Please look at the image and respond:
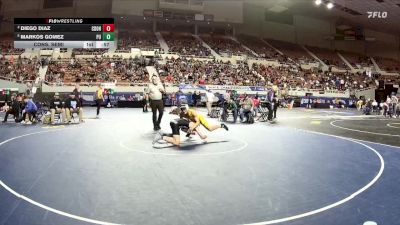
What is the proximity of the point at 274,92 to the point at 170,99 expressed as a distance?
13327 mm

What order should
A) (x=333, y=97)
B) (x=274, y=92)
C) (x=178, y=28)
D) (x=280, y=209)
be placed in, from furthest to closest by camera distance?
(x=178, y=28), (x=333, y=97), (x=274, y=92), (x=280, y=209)

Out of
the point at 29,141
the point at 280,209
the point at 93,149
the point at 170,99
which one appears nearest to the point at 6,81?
the point at 170,99

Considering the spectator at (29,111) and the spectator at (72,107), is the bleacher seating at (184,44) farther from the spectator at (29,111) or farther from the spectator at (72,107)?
the spectator at (29,111)

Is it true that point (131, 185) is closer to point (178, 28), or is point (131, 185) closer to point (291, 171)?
point (291, 171)

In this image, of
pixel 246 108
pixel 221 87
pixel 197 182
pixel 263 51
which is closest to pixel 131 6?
pixel 221 87

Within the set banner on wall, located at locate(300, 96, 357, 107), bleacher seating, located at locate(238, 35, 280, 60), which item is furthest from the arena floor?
bleacher seating, located at locate(238, 35, 280, 60)

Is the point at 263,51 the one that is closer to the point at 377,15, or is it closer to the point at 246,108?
the point at 377,15

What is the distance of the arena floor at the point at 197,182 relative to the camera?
4430mm

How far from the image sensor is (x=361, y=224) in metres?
4.20
